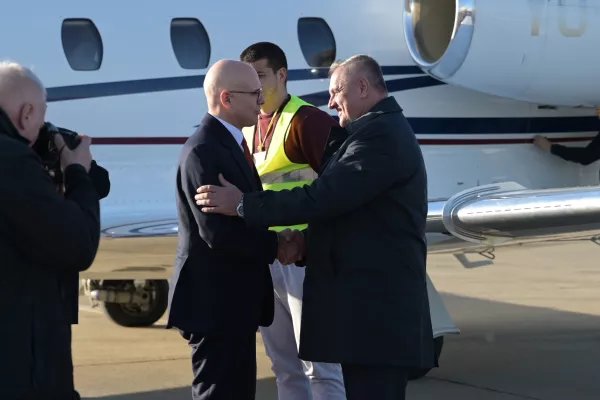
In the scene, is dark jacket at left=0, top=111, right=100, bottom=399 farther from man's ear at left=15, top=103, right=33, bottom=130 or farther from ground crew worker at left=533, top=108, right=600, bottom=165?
ground crew worker at left=533, top=108, right=600, bottom=165

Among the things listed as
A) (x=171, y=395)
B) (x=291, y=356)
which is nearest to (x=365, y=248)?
(x=291, y=356)

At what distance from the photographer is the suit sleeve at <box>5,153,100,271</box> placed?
305 cm

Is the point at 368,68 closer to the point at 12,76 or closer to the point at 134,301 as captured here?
the point at 12,76

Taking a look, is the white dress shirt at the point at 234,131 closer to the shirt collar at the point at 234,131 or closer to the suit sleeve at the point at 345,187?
the shirt collar at the point at 234,131

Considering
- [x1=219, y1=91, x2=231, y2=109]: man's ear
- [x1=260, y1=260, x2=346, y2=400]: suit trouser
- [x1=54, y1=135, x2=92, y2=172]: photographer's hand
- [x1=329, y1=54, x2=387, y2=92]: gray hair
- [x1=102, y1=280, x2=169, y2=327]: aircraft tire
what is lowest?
[x1=102, y1=280, x2=169, y2=327]: aircraft tire

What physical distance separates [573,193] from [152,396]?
2.66 meters

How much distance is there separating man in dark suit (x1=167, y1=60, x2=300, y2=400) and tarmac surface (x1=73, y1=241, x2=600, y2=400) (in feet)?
8.61

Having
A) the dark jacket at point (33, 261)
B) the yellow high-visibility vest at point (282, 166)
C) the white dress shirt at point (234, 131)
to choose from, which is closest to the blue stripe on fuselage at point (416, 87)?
the yellow high-visibility vest at point (282, 166)

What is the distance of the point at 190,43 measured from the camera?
7.43 m

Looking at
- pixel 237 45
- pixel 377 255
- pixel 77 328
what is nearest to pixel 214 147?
pixel 377 255

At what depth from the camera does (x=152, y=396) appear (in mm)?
6824

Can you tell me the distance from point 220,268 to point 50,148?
1.01 metres

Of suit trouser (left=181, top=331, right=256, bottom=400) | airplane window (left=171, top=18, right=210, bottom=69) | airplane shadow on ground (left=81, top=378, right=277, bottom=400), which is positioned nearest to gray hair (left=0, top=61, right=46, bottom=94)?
suit trouser (left=181, top=331, right=256, bottom=400)

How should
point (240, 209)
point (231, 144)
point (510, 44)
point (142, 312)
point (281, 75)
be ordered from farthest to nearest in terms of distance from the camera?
point (142, 312), point (510, 44), point (281, 75), point (231, 144), point (240, 209)
